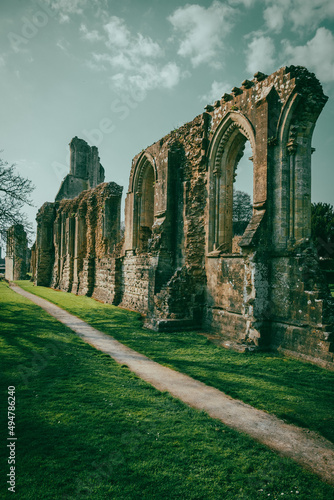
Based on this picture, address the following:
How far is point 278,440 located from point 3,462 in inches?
106

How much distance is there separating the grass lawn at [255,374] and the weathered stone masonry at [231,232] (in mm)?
525

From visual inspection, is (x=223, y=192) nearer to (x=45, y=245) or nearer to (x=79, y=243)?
(x=79, y=243)

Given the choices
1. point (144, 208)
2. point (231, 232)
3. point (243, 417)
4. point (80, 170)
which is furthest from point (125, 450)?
point (80, 170)

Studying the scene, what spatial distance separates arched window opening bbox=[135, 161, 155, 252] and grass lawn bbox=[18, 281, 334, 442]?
515 cm

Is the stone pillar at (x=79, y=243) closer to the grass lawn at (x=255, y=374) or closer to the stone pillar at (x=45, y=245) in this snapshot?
the stone pillar at (x=45, y=245)

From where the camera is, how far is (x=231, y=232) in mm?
9484

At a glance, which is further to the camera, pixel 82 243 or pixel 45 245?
pixel 45 245

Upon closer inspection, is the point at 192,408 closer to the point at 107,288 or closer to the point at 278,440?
the point at 278,440

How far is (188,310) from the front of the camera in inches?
380

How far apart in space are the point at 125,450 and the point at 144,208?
11.1 meters

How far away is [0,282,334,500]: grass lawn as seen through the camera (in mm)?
2594

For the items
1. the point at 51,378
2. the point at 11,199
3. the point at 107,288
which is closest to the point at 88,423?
the point at 51,378

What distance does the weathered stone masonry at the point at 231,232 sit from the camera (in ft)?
22.7

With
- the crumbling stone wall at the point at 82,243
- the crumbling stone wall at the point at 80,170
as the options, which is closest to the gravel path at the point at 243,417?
the crumbling stone wall at the point at 82,243
